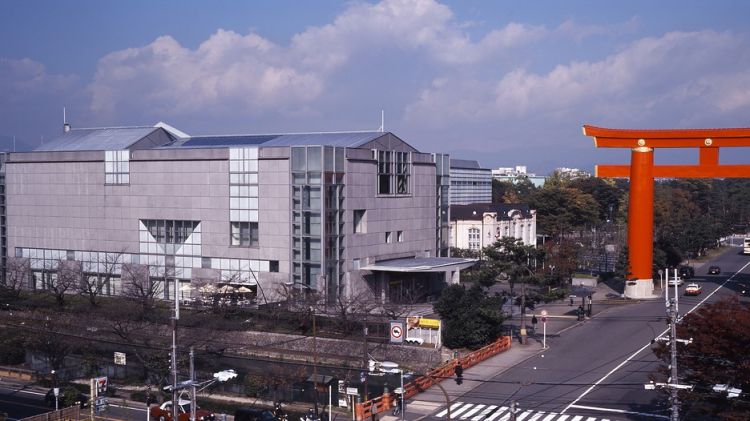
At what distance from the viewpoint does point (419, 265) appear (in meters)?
41.8

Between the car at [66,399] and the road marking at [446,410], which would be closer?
the road marking at [446,410]

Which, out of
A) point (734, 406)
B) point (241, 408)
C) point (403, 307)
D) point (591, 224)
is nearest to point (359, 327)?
point (403, 307)

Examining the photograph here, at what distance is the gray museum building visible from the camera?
39.8 metres

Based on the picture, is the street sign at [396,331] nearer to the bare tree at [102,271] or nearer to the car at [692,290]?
the bare tree at [102,271]

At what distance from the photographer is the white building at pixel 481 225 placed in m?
64.2

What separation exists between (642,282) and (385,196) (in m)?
15.6

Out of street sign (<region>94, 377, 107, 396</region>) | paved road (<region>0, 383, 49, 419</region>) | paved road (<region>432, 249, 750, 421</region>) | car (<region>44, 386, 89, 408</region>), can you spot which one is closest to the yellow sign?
paved road (<region>432, 249, 750, 421</region>)

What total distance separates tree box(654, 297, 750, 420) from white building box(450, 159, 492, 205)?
7676 centimetres

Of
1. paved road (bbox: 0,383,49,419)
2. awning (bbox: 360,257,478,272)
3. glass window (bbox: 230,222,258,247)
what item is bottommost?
paved road (bbox: 0,383,49,419)

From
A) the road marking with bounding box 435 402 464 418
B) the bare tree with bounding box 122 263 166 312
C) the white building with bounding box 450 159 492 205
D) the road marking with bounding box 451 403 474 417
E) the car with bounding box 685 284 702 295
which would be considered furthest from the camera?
the white building with bounding box 450 159 492 205

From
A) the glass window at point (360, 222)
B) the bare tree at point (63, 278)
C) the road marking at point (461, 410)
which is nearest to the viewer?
the road marking at point (461, 410)

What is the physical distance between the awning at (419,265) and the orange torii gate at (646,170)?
380 inches

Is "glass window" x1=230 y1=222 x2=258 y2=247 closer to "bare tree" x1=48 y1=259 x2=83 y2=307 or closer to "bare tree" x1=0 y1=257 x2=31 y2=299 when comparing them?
"bare tree" x1=48 y1=259 x2=83 y2=307

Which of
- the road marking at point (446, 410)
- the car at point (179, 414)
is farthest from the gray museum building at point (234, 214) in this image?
the car at point (179, 414)
